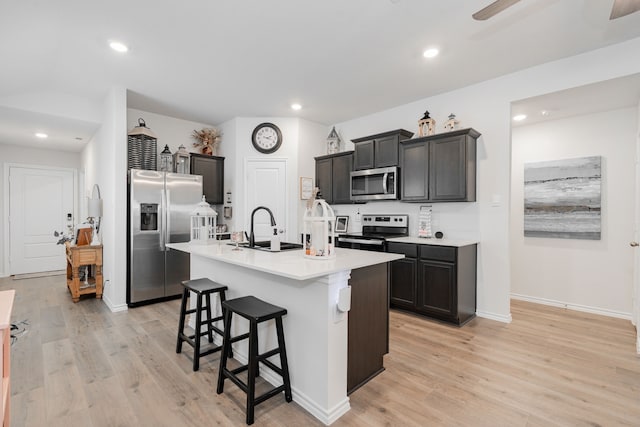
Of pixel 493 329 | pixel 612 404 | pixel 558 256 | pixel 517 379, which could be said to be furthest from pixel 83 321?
pixel 558 256

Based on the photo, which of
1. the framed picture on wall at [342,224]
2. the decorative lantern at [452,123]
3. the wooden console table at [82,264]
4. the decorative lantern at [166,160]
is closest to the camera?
the decorative lantern at [452,123]

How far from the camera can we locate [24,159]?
5945 mm

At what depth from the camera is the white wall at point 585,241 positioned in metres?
3.53

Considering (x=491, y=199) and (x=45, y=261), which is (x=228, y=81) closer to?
(x=491, y=199)

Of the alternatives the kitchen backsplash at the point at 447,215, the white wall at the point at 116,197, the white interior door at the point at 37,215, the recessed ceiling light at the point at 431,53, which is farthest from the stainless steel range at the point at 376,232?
the white interior door at the point at 37,215

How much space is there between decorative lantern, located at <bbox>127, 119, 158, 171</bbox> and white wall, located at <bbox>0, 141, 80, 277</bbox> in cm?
330

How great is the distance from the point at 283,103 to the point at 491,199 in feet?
10.1

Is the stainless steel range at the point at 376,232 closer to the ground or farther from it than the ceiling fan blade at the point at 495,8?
closer to the ground

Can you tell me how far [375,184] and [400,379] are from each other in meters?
2.75

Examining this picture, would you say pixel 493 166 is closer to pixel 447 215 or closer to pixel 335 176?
pixel 447 215

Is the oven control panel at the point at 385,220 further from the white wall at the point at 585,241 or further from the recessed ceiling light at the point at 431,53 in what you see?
the recessed ceiling light at the point at 431,53

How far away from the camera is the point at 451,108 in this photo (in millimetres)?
3969

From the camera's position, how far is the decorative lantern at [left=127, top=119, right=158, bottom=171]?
429 centimetres

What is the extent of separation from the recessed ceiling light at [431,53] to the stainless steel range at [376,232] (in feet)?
6.87
